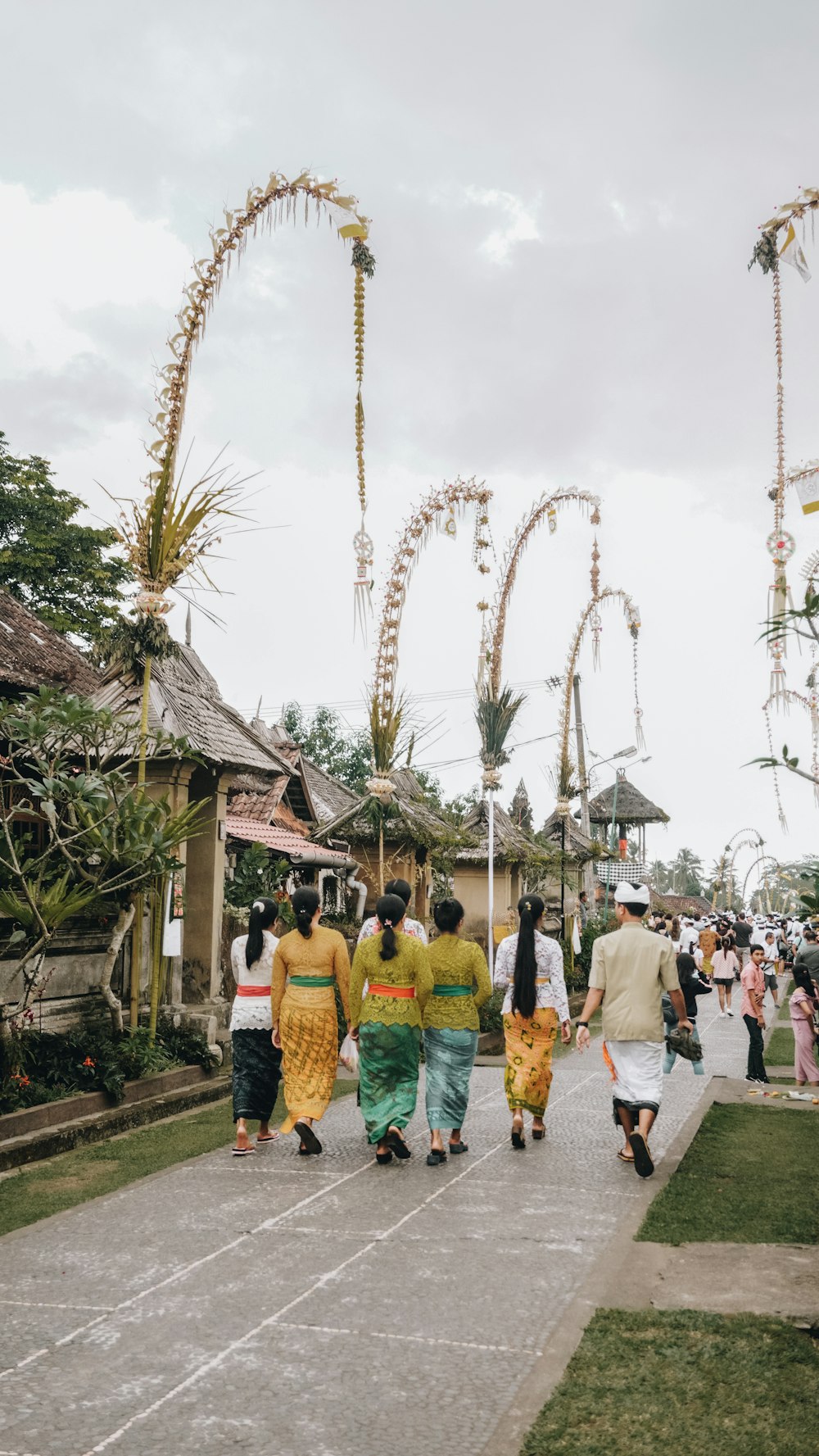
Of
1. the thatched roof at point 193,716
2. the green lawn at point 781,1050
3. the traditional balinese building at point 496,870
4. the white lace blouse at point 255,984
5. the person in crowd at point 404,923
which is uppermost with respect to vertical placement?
the thatched roof at point 193,716

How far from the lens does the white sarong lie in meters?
7.69

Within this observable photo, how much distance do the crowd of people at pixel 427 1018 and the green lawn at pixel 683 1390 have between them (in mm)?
2718

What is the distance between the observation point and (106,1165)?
26.5 ft

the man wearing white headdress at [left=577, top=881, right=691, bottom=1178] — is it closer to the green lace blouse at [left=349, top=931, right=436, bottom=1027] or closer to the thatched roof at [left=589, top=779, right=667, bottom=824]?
the green lace blouse at [left=349, top=931, right=436, bottom=1027]

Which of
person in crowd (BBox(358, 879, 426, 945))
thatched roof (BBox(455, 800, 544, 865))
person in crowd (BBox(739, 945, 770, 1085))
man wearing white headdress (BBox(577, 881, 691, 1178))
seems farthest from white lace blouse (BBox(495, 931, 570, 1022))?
thatched roof (BBox(455, 800, 544, 865))

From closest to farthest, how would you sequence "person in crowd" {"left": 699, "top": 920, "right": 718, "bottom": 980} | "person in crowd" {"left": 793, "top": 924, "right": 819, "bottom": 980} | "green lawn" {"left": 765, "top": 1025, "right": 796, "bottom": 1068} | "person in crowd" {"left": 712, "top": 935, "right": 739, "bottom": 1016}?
"person in crowd" {"left": 793, "top": 924, "right": 819, "bottom": 980}
"green lawn" {"left": 765, "top": 1025, "right": 796, "bottom": 1068}
"person in crowd" {"left": 712, "top": 935, "right": 739, "bottom": 1016}
"person in crowd" {"left": 699, "top": 920, "right": 718, "bottom": 980}

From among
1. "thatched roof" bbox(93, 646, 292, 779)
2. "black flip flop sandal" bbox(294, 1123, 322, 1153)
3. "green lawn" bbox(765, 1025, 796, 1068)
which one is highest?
"thatched roof" bbox(93, 646, 292, 779)

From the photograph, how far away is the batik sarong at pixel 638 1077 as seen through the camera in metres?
7.69

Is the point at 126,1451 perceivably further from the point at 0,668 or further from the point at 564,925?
the point at 564,925

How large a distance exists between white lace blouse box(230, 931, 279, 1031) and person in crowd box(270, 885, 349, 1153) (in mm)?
202

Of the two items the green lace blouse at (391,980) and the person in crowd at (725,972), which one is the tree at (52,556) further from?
the green lace blouse at (391,980)

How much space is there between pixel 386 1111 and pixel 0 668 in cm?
857

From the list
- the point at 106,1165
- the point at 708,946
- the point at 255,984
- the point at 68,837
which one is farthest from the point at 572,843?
the point at 106,1165

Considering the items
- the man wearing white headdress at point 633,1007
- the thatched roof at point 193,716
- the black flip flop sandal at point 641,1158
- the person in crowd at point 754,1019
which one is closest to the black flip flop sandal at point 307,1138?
the man wearing white headdress at point 633,1007
